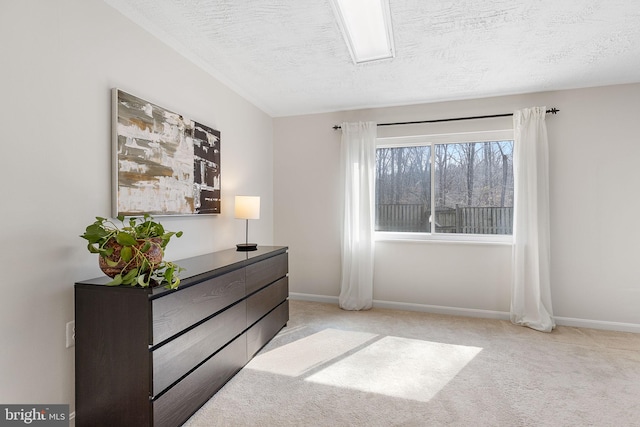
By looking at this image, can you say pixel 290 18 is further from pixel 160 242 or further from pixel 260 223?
pixel 260 223

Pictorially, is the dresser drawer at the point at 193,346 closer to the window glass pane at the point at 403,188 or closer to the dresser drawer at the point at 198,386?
the dresser drawer at the point at 198,386

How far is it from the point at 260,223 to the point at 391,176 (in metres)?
1.74

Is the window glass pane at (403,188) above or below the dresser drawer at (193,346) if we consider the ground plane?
above

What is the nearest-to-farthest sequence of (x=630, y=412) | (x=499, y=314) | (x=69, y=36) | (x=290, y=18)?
1. (x=69, y=36)
2. (x=630, y=412)
3. (x=290, y=18)
4. (x=499, y=314)

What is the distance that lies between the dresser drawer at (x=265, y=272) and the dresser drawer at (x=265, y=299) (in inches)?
2.3

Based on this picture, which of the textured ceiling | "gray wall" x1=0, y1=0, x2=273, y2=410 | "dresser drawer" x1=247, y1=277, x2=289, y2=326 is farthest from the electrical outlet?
the textured ceiling

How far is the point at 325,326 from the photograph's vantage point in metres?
3.21

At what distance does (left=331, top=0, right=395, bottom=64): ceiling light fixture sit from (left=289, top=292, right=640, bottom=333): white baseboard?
2.72 metres

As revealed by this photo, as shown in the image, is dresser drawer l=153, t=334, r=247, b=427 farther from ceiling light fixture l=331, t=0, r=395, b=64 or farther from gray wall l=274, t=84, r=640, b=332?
ceiling light fixture l=331, t=0, r=395, b=64

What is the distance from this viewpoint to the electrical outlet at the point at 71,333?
1.64 metres

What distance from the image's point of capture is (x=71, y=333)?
165cm

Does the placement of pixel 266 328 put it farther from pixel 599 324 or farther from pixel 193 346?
pixel 599 324

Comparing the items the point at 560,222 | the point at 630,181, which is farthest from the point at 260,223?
the point at 630,181
